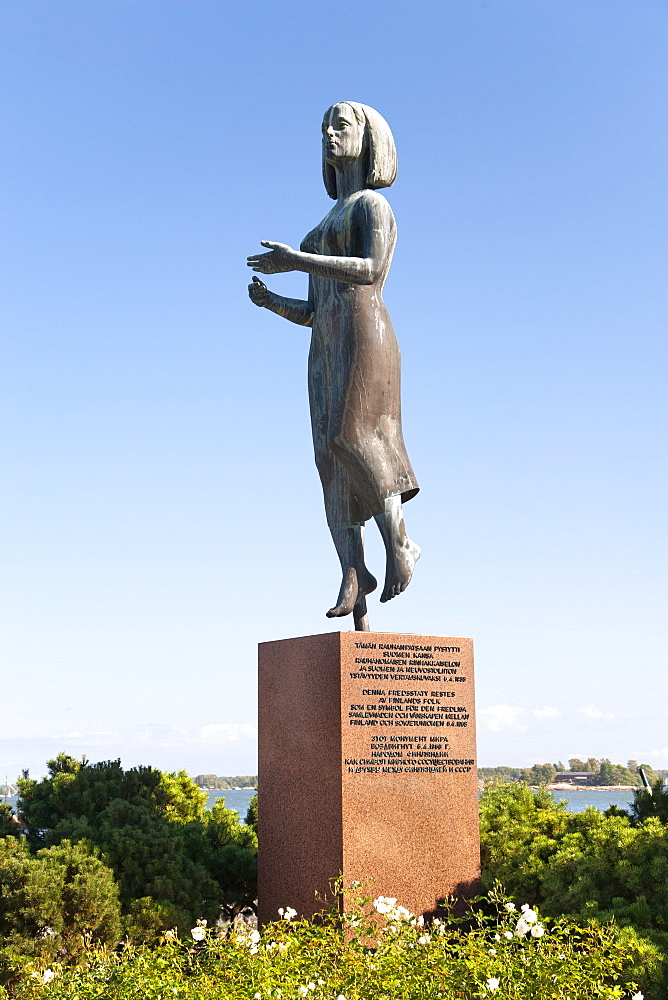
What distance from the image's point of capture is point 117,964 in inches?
209

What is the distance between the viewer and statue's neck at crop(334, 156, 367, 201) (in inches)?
319

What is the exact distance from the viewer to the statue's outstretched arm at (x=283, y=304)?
27.5 ft

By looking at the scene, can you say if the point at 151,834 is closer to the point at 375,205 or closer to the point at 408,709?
the point at 408,709

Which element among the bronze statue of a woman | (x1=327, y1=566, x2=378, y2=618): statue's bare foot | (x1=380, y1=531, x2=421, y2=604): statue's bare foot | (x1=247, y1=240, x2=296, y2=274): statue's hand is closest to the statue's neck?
the bronze statue of a woman

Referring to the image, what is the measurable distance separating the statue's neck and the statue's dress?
20 centimetres

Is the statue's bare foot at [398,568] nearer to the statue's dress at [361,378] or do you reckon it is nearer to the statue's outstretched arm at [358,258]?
the statue's dress at [361,378]

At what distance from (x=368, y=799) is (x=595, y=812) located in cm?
217

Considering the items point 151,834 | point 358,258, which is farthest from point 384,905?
point 358,258

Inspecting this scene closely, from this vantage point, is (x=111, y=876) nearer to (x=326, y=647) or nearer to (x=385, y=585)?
(x=326, y=647)

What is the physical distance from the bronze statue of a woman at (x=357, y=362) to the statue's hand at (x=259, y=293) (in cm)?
53

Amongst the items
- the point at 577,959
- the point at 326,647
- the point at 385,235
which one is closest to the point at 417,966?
the point at 577,959

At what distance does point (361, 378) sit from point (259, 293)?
1.43m

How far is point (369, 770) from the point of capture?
6938 millimetres

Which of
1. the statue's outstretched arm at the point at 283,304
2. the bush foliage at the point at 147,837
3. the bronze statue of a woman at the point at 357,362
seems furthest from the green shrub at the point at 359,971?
the statue's outstretched arm at the point at 283,304
